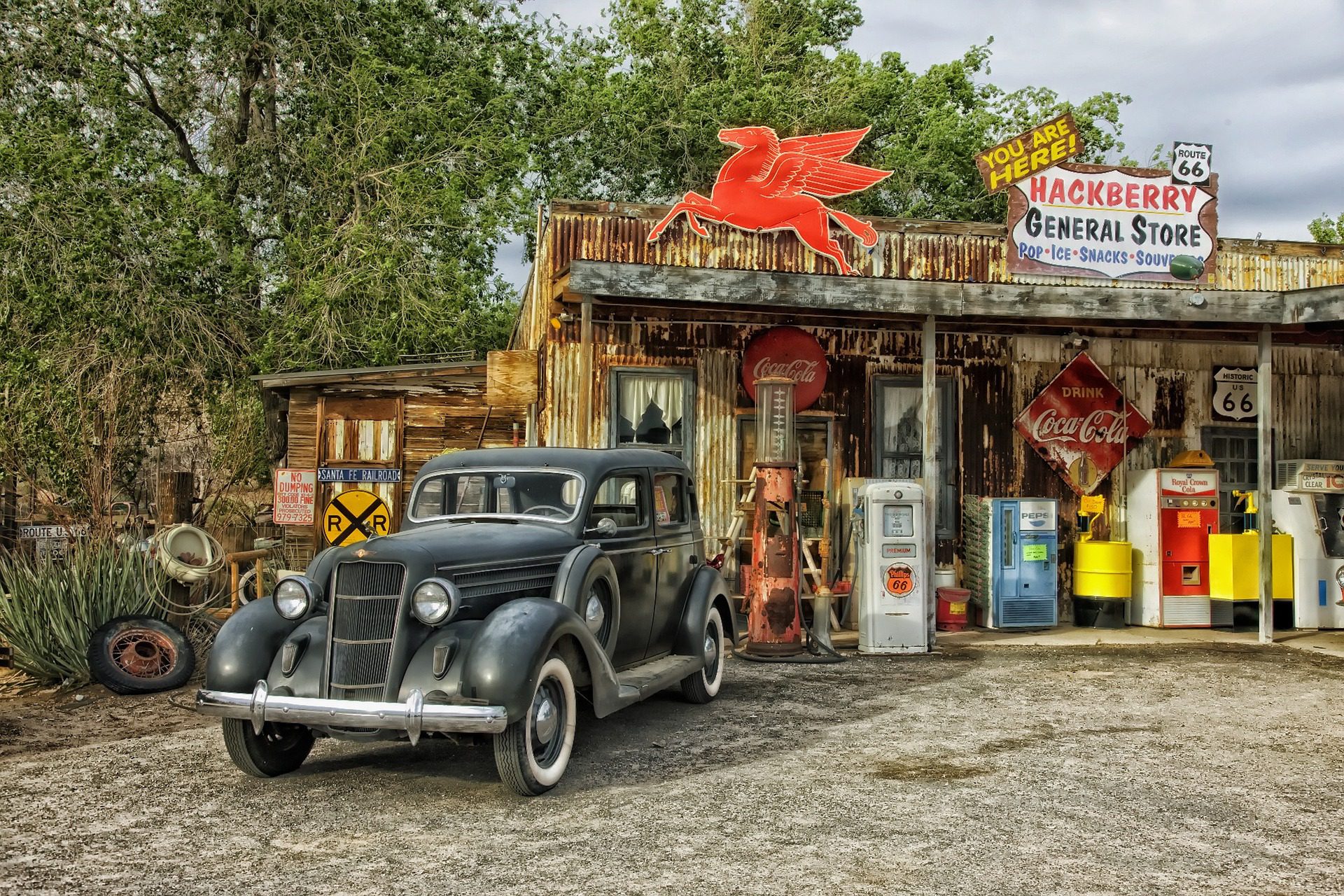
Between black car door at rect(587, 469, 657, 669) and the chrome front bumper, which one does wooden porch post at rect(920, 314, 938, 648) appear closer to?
black car door at rect(587, 469, 657, 669)

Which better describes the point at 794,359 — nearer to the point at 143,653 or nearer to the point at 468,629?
the point at 143,653

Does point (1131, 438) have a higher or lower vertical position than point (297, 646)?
higher

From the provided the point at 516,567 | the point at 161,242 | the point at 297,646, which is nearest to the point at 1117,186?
the point at 516,567

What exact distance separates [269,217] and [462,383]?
1007 cm

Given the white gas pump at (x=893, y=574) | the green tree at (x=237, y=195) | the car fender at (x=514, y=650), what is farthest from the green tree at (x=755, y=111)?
the car fender at (x=514, y=650)

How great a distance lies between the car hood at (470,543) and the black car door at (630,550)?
0.38 meters

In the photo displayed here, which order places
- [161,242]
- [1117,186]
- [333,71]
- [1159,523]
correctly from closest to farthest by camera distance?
[1159,523]
[1117,186]
[161,242]
[333,71]

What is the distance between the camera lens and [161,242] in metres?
18.8

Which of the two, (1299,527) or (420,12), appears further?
(420,12)

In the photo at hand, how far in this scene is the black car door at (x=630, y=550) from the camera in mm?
6906

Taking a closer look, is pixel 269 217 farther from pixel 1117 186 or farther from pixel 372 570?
pixel 372 570

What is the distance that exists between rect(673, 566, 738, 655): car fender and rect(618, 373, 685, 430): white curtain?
14.4 ft

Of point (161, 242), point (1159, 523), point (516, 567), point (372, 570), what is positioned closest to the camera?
point (372, 570)

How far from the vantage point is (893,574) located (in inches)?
405
